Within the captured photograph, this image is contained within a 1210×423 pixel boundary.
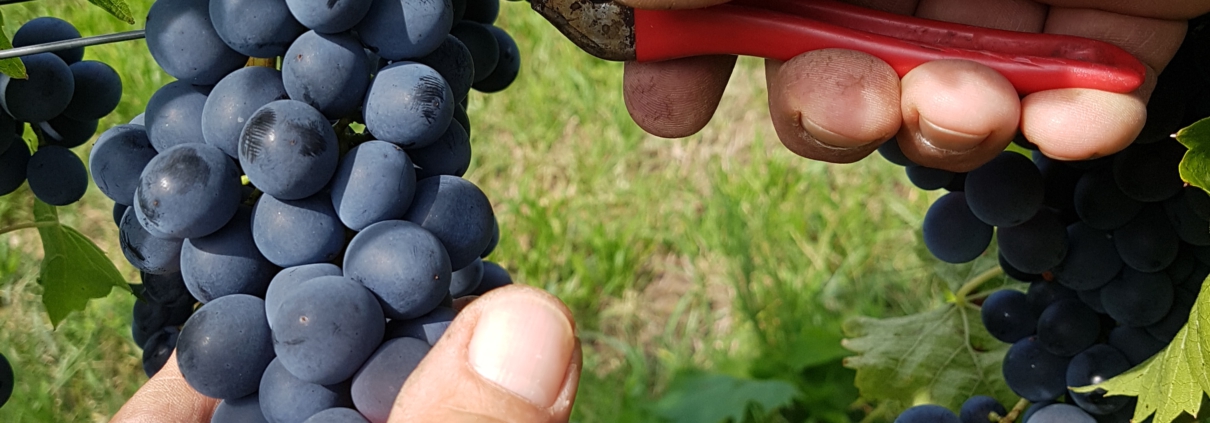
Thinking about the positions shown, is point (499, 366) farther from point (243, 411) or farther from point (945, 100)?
point (945, 100)

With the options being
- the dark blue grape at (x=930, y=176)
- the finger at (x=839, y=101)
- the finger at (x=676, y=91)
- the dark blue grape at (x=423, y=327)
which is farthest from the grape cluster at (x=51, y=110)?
the dark blue grape at (x=930, y=176)

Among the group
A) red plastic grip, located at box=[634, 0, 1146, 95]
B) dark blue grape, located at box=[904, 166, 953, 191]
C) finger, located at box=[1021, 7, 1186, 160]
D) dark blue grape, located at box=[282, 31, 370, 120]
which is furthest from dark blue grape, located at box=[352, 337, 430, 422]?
dark blue grape, located at box=[904, 166, 953, 191]

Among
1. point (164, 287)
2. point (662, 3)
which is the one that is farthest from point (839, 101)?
point (164, 287)

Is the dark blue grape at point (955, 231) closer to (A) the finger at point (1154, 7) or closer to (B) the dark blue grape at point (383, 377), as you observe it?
(A) the finger at point (1154, 7)

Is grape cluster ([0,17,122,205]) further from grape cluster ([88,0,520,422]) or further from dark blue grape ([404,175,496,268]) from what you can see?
dark blue grape ([404,175,496,268])

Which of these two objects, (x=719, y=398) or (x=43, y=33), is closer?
(x=43, y=33)

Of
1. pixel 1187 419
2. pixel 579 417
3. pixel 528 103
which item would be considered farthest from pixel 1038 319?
pixel 528 103

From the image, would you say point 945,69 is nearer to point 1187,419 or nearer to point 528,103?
point 1187,419
